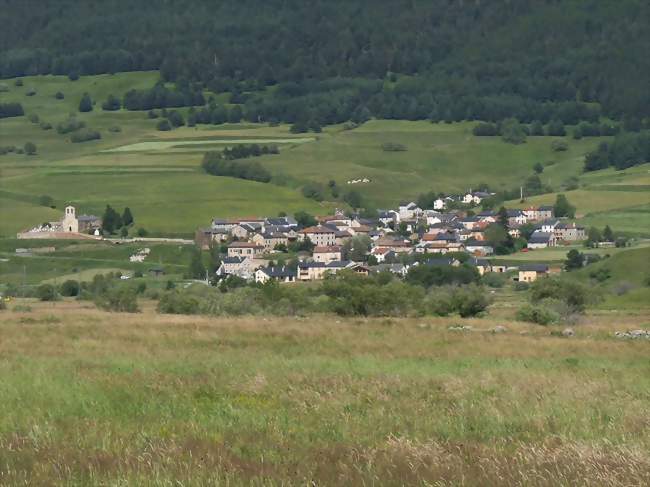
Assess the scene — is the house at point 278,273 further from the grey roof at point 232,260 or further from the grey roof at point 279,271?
the grey roof at point 232,260

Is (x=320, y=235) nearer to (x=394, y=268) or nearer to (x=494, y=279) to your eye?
(x=394, y=268)

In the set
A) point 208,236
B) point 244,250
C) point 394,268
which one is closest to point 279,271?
point 394,268

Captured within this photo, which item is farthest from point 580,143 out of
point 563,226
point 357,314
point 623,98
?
point 357,314

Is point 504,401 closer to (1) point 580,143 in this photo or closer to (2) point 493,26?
(1) point 580,143

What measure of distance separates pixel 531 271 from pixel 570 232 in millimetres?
18192

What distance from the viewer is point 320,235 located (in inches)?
3462

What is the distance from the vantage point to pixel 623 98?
148 metres

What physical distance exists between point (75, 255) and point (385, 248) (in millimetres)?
18080

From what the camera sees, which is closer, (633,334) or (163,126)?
(633,334)

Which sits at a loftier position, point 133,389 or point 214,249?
point 133,389

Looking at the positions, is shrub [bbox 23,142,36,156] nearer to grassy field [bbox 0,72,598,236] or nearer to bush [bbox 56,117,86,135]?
grassy field [bbox 0,72,598,236]

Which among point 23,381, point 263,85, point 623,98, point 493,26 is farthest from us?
point 493,26

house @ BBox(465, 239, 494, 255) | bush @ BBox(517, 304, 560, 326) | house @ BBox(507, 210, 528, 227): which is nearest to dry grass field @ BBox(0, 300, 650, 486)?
bush @ BBox(517, 304, 560, 326)

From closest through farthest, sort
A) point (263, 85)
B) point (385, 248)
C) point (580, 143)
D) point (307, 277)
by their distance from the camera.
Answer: point (307, 277), point (385, 248), point (580, 143), point (263, 85)
